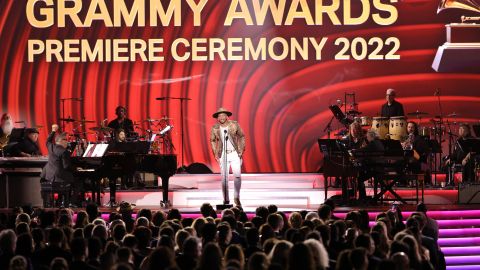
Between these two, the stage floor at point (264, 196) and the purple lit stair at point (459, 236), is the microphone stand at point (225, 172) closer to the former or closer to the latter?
the stage floor at point (264, 196)

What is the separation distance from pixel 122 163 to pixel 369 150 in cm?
427

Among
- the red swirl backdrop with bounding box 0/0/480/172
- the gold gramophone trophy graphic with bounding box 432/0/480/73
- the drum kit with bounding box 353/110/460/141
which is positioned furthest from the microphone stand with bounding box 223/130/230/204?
the gold gramophone trophy graphic with bounding box 432/0/480/73

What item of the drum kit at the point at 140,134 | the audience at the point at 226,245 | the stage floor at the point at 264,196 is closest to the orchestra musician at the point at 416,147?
the stage floor at the point at 264,196

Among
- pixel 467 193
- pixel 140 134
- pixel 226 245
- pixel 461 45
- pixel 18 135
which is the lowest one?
pixel 226 245

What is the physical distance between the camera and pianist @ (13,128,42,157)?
62.6 ft

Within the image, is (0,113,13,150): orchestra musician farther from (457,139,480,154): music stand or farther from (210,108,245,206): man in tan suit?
(457,139,480,154): music stand

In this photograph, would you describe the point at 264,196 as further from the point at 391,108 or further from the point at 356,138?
the point at 391,108

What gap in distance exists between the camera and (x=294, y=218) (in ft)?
36.8

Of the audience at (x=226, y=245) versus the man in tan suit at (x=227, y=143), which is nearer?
the audience at (x=226, y=245)

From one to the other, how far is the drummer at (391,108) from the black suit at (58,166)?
272 inches

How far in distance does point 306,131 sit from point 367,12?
9.98 feet

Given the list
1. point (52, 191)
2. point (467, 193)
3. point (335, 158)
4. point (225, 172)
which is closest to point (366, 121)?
point (467, 193)

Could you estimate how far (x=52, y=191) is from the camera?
17.3 m

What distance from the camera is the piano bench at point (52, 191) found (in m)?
17.2
